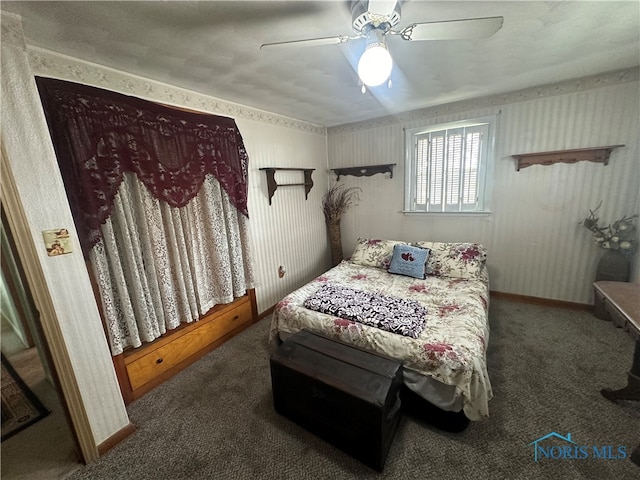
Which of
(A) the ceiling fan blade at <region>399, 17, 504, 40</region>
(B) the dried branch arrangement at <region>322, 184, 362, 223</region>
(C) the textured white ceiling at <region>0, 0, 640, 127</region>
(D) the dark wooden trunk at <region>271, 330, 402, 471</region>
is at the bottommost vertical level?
(D) the dark wooden trunk at <region>271, 330, 402, 471</region>

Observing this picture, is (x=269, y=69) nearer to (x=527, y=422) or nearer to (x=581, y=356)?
(x=527, y=422)

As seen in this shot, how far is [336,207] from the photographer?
146 inches

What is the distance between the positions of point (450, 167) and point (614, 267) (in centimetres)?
175

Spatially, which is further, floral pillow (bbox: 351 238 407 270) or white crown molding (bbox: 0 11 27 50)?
floral pillow (bbox: 351 238 407 270)

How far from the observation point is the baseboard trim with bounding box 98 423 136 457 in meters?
1.46

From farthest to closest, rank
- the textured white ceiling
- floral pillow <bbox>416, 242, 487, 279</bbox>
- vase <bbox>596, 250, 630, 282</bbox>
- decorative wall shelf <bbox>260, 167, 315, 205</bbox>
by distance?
1. decorative wall shelf <bbox>260, 167, 315, 205</bbox>
2. floral pillow <bbox>416, 242, 487, 279</bbox>
3. vase <bbox>596, 250, 630, 282</bbox>
4. the textured white ceiling

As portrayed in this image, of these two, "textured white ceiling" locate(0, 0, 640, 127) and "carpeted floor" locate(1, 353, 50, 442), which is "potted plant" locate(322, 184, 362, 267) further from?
"carpeted floor" locate(1, 353, 50, 442)

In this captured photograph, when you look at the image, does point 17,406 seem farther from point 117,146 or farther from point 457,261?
point 457,261

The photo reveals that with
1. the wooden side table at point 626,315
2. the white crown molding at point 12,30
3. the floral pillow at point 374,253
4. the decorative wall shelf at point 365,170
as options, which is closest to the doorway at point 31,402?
the white crown molding at point 12,30

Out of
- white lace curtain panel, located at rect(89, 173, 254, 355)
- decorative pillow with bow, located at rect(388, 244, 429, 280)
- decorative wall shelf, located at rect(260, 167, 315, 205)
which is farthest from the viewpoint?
decorative wall shelf, located at rect(260, 167, 315, 205)

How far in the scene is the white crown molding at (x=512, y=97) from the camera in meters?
2.19

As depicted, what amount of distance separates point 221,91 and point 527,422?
320cm

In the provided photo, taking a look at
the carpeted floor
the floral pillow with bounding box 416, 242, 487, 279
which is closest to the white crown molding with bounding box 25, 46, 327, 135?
the carpeted floor

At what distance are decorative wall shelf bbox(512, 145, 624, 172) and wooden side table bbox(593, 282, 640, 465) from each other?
1436 mm
